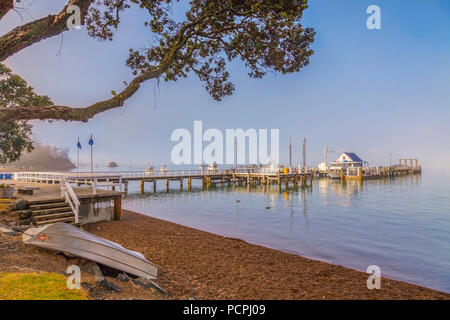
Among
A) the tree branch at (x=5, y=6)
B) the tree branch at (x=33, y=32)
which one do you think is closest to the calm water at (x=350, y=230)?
the tree branch at (x=33, y=32)

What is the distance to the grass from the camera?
3961 mm

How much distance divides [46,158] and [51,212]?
18792 centimetres

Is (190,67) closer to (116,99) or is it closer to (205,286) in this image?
(116,99)

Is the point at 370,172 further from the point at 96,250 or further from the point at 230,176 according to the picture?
the point at 96,250

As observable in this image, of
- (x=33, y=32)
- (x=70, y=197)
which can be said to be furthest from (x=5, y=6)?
(x=70, y=197)

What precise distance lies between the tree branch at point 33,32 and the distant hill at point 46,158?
6757 inches

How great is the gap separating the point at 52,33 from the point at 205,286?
22.1 ft

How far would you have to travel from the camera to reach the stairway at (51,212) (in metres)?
10.1

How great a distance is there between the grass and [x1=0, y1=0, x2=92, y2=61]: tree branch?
4.15 meters

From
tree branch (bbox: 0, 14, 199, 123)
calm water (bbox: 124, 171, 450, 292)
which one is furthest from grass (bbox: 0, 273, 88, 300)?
calm water (bbox: 124, 171, 450, 292)

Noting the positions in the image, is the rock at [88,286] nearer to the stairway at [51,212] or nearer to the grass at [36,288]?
the grass at [36,288]

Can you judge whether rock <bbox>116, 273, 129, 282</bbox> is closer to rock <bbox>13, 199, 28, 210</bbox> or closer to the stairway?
the stairway

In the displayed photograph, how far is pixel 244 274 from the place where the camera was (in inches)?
305

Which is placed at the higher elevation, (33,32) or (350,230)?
(33,32)
